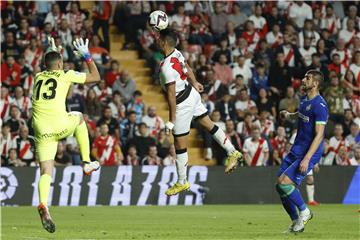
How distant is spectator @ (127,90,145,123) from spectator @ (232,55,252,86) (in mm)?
3109

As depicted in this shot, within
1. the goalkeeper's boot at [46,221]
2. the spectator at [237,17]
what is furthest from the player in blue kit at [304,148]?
the spectator at [237,17]

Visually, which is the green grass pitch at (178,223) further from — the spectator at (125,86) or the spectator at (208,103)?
the spectator at (125,86)

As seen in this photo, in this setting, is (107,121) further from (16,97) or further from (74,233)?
(74,233)

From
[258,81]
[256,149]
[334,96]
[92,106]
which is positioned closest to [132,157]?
[92,106]

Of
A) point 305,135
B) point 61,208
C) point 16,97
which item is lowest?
point 61,208

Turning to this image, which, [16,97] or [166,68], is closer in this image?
[166,68]

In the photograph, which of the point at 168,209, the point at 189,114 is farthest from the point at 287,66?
the point at 189,114

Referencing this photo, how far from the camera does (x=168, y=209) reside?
81.6 ft

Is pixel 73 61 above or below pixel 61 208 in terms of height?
above

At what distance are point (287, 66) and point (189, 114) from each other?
14098 mm

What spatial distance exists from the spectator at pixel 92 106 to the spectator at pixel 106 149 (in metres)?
1.07

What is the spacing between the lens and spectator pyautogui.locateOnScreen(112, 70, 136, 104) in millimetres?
29391

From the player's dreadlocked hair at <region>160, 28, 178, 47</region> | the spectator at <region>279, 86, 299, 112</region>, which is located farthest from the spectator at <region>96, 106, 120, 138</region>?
the player's dreadlocked hair at <region>160, 28, 178, 47</region>

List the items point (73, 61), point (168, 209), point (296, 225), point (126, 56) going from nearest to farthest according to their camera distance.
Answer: point (296, 225), point (168, 209), point (73, 61), point (126, 56)
